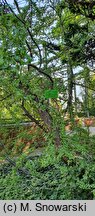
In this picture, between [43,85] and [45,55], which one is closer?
[43,85]

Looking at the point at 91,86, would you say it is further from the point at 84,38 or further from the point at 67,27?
the point at 67,27

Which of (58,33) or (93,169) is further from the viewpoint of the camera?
(58,33)

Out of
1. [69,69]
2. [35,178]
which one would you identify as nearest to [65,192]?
[35,178]

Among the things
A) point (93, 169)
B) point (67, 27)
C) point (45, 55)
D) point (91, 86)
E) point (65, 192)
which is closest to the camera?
point (93, 169)

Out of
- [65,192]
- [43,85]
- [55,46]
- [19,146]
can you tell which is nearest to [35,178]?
[65,192]

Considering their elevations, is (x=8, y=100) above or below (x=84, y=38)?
below

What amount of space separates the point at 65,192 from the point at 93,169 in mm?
306

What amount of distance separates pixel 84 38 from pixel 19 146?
3.76ft

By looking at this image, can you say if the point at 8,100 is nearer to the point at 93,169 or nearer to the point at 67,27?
the point at 93,169

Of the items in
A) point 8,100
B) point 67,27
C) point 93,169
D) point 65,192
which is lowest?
point 65,192

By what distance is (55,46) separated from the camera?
115 inches

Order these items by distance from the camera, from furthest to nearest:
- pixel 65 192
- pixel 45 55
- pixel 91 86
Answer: pixel 91 86 < pixel 45 55 < pixel 65 192

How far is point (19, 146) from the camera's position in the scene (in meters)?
2.61

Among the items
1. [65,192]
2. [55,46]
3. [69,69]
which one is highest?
[55,46]
